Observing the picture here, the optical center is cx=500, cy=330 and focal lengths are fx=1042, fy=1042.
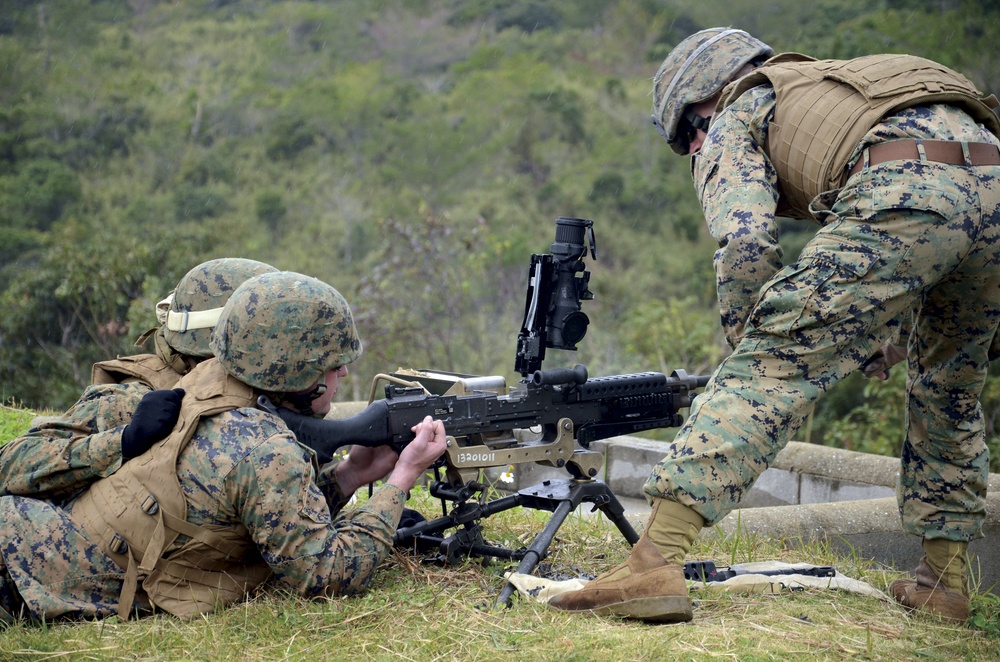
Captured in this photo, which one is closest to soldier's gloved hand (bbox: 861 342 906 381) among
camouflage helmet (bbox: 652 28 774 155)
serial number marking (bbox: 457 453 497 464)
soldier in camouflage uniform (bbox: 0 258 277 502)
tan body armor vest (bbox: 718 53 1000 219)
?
tan body armor vest (bbox: 718 53 1000 219)

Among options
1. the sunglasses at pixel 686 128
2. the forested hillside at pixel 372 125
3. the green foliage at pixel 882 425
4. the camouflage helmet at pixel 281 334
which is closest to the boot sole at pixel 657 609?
the camouflage helmet at pixel 281 334

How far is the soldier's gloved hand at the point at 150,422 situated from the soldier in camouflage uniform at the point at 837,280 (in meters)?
1.53

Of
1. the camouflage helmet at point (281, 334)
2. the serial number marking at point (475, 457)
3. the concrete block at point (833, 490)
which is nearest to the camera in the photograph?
the camouflage helmet at point (281, 334)

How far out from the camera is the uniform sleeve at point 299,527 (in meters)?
3.57

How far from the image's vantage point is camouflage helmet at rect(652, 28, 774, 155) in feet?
13.9

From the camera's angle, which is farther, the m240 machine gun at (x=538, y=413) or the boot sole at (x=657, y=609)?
the m240 machine gun at (x=538, y=413)

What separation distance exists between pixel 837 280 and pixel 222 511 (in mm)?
2264

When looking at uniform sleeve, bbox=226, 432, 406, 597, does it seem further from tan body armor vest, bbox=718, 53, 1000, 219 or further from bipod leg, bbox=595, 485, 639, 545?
tan body armor vest, bbox=718, 53, 1000, 219

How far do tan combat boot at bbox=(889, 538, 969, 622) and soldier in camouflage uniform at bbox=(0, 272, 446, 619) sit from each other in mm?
2064

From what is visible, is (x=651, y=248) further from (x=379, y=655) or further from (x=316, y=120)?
(x=379, y=655)

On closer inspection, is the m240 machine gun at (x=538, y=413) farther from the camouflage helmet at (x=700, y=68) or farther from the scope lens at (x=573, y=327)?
the camouflage helmet at (x=700, y=68)

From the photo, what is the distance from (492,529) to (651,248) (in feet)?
67.6

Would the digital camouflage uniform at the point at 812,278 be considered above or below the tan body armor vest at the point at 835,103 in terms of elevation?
below

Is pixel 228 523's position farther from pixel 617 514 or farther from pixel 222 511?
pixel 617 514
